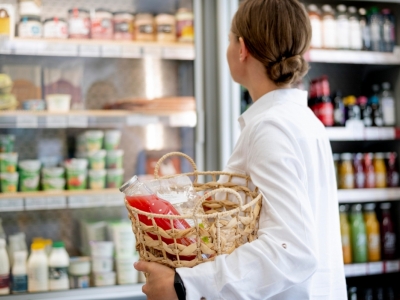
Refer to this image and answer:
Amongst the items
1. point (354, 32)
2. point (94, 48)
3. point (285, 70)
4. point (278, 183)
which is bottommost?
point (278, 183)

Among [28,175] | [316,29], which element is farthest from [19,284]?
[316,29]

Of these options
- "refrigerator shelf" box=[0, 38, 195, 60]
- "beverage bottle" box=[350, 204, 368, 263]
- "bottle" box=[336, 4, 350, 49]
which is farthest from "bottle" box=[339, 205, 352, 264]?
"refrigerator shelf" box=[0, 38, 195, 60]

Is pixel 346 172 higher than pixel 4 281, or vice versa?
pixel 346 172

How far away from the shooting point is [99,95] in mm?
2521

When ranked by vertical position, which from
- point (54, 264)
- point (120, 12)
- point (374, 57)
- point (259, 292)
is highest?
point (120, 12)

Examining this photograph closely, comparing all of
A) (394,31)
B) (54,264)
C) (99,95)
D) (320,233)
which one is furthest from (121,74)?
(320,233)

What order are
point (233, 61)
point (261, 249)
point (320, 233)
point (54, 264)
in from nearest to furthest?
point (261, 249) < point (320, 233) < point (233, 61) < point (54, 264)

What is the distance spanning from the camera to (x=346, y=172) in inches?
103

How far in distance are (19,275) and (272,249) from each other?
61.7 inches

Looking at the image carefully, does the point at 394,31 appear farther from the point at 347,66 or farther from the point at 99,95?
the point at 99,95

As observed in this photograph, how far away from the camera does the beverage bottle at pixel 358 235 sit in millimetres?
2607

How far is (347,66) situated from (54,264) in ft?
6.42

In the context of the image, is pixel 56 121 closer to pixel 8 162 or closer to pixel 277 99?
pixel 8 162

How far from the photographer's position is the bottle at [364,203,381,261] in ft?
8.61
